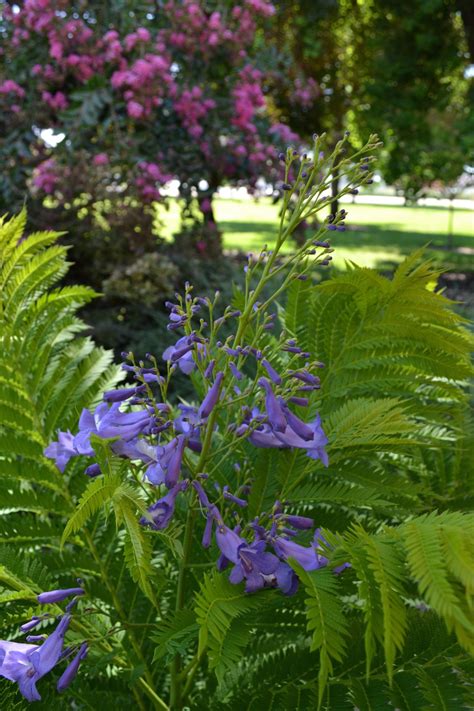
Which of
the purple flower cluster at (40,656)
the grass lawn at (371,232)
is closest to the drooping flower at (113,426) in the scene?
the purple flower cluster at (40,656)

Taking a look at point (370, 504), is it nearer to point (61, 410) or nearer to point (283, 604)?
point (283, 604)

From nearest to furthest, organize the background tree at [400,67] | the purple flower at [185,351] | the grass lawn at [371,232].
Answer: the purple flower at [185,351] → the background tree at [400,67] → the grass lawn at [371,232]

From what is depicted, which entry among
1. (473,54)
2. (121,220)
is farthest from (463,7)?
(121,220)

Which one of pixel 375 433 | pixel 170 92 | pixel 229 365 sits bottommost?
pixel 375 433

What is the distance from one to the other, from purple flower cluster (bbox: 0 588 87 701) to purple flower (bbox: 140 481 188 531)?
160 millimetres

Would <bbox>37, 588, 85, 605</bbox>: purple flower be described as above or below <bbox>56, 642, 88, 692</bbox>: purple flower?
above

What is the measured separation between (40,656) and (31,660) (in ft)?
0.09

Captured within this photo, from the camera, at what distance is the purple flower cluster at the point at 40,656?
116 centimetres

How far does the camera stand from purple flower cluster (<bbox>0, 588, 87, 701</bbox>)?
1162 mm

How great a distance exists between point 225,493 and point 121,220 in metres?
6.29

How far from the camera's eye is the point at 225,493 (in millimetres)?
1226

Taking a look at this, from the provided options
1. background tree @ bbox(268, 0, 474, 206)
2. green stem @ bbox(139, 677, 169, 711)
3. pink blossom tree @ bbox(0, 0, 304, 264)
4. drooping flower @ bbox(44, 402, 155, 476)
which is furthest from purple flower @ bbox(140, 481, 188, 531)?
background tree @ bbox(268, 0, 474, 206)

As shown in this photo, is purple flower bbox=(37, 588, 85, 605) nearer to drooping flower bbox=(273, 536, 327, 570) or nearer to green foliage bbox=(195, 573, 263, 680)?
green foliage bbox=(195, 573, 263, 680)

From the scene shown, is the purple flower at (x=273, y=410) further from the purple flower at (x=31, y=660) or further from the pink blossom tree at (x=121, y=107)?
the pink blossom tree at (x=121, y=107)
